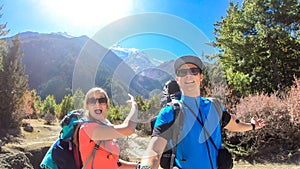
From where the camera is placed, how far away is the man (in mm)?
1622

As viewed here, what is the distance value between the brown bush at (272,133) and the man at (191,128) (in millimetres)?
8987

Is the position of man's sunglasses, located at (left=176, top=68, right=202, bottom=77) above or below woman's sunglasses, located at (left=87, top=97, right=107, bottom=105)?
above

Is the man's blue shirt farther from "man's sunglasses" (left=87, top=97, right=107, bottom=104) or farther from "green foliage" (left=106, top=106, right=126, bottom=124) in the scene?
"green foliage" (left=106, top=106, right=126, bottom=124)

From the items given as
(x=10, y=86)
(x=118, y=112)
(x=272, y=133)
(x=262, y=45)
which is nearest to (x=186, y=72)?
(x=118, y=112)

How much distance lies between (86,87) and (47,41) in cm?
13951

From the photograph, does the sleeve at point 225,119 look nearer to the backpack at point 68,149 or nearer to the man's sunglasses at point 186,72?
the man's sunglasses at point 186,72

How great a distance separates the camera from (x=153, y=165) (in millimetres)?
1488

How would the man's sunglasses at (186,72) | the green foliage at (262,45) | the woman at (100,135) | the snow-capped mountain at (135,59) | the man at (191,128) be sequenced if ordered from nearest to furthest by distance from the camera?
1. the man at (191,128)
2. the man's sunglasses at (186,72)
3. the woman at (100,135)
4. the snow-capped mountain at (135,59)
5. the green foliage at (262,45)

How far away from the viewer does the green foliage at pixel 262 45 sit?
16.8 m

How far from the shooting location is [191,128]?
1.76 m

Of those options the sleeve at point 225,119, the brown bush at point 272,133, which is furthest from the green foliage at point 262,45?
the sleeve at point 225,119

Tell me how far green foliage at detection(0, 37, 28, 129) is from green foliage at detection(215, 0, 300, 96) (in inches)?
501

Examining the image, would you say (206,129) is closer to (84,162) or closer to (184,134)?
(184,134)

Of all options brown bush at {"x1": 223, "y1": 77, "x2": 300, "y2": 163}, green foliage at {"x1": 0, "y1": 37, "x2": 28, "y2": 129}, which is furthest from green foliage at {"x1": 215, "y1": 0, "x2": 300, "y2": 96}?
green foliage at {"x1": 0, "y1": 37, "x2": 28, "y2": 129}
